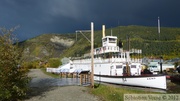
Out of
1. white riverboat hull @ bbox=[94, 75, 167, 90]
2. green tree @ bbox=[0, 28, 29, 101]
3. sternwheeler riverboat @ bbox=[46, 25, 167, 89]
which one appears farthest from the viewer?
sternwheeler riverboat @ bbox=[46, 25, 167, 89]

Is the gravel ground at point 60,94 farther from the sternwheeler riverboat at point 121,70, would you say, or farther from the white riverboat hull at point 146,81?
the sternwheeler riverboat at point 121,70

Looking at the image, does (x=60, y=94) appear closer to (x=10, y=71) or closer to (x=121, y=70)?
(x=10, y=71)

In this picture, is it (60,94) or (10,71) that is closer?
(10,71)

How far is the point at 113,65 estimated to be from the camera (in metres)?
33.7

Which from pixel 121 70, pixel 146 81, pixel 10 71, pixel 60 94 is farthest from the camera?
pixel 121 70

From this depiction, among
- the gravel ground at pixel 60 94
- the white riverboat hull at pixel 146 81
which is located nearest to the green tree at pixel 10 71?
the gravel ground at pixel 60 94

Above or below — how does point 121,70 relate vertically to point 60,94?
above

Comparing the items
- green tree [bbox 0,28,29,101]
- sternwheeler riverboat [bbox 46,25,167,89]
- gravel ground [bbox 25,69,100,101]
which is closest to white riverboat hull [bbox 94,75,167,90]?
sternwheeler riverboat [bbox 46,25,167,89]

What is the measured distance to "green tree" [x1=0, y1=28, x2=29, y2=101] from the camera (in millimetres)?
13094

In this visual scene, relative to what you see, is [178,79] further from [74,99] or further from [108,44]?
[74,99]

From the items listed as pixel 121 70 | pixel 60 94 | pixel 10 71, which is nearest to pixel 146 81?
pixel 121 70

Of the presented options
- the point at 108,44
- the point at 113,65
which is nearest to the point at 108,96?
the point at 113,65

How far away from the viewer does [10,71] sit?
44.5 ft

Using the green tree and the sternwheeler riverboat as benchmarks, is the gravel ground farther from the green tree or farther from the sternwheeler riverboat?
the sternwheeler riverboat
